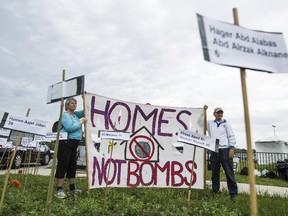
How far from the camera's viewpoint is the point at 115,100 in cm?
574

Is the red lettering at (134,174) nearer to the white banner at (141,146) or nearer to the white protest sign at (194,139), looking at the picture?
the white banner at (141,146)

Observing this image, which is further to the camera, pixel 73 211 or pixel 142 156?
pixel 142 156

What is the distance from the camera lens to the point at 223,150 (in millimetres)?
5262

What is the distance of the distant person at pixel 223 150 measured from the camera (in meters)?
5.14

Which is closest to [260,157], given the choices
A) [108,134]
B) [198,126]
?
[198,126]

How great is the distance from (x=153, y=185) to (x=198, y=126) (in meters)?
1.48

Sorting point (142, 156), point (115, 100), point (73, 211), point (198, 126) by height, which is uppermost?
point (115, 100)

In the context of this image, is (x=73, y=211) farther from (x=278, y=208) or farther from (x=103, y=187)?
(x=278, y=208)

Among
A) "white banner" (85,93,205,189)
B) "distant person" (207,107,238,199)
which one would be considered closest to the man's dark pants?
"distant person" (207,107,238,199)

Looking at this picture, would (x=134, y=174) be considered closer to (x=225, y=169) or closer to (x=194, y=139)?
(x=225, y=169)

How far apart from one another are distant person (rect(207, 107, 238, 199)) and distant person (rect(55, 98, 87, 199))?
2.42 m

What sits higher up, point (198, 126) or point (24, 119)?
point (198, 126)

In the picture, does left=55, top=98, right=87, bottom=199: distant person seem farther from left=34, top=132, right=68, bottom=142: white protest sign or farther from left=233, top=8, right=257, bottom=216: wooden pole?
left=233, top=8, right=257, bottom=216: wooden pole

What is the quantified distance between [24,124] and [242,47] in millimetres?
2645
